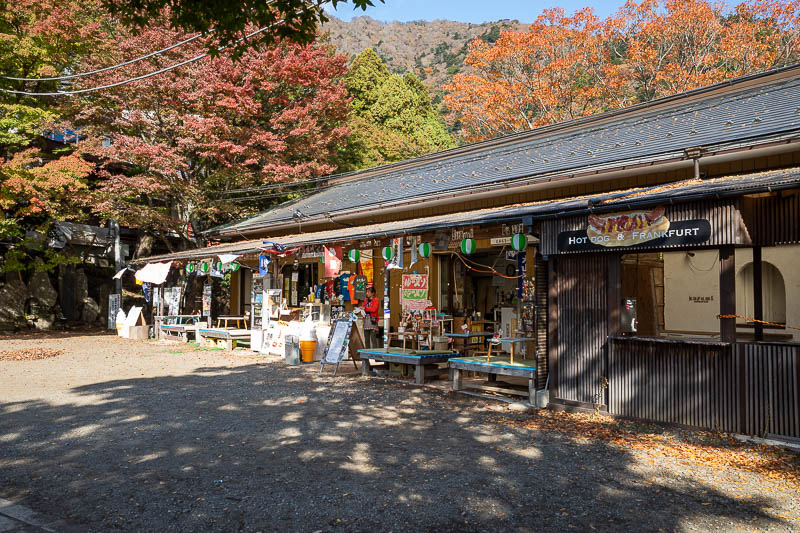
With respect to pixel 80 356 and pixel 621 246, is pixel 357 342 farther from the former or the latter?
pixel 80 356

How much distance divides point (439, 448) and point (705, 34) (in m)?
24.1

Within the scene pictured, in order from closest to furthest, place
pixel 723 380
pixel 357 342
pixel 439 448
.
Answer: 1. pixel 439 448
2. pixel 723 380
3. pixel 357 342

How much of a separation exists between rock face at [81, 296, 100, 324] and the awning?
8.08 metres

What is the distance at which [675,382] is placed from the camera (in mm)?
6852

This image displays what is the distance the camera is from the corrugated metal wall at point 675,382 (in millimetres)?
6480

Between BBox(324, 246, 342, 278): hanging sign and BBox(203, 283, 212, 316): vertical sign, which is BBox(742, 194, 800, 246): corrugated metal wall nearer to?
BBox(324, 246, 342, 278): hanging sign

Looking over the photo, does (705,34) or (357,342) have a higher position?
(705,34)

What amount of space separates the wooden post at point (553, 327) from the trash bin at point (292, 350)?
273 inches

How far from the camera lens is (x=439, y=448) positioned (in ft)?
19.9

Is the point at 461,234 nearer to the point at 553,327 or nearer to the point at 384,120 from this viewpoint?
the point at 553,327

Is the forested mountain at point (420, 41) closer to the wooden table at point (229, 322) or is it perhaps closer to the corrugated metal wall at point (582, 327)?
the wooden table at point (229, 322)

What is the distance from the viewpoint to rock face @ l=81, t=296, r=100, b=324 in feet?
84.1

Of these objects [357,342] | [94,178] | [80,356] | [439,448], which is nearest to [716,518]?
[439,448]

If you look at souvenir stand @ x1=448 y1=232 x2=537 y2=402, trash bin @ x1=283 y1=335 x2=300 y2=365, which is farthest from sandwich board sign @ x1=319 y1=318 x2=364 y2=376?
souvenir stand @ x1=448 y1=232 x2=537 y2=402
